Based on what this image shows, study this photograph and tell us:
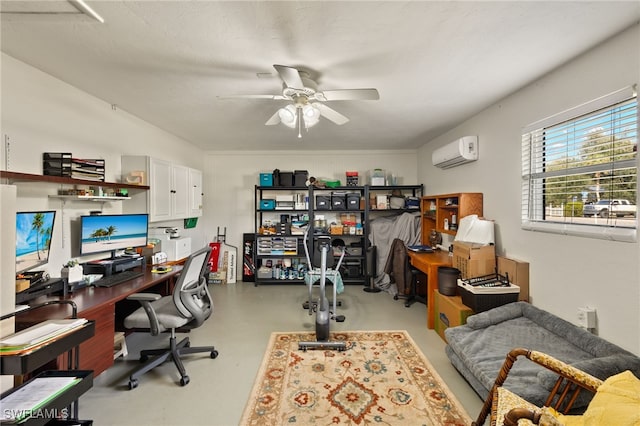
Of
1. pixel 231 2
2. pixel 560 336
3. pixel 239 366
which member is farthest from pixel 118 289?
pixel 560 336

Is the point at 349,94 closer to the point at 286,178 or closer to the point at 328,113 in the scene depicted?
the point at 328,113

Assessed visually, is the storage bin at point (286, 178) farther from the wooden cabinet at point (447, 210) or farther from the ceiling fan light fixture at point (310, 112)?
the ceiling fan light fixture at point (310, 112)

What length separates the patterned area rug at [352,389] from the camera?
1875mm

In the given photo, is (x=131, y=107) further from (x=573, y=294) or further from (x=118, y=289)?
(x=573, y=294)

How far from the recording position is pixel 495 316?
7.85 feet

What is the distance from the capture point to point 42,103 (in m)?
2.24

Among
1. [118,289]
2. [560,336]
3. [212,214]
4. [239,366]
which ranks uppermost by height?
[212,214]

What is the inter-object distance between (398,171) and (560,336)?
149 inches

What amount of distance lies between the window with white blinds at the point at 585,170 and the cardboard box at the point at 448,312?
3.21 feet

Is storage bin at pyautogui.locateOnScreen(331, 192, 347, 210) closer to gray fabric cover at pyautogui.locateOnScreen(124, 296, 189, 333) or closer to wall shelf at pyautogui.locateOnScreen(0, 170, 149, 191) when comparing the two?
wall shelf at pyautogui.locateOnScreen(0, 170, 149, 191)

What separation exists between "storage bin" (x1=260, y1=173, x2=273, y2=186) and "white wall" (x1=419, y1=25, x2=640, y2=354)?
128 inches

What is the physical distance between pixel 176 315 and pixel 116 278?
711 millimetres

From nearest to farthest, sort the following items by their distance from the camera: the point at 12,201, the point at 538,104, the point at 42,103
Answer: the point at 12,201 < the point at 42,103 < the point at 538,104

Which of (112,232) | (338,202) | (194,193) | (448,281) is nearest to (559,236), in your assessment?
(448,281)
